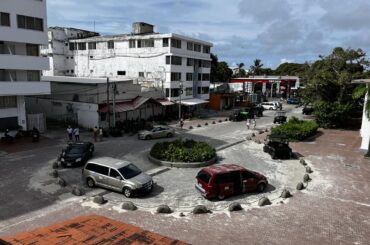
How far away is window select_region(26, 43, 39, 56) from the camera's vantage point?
31.2 metres

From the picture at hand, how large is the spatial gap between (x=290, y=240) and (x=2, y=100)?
28.4m

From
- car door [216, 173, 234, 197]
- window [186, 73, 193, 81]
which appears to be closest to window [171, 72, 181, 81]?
window [186, 73, 193, 81]

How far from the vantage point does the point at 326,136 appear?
34969 millimetres

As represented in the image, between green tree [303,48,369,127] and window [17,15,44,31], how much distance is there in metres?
32.8

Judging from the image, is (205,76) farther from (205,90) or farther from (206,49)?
(206,49)

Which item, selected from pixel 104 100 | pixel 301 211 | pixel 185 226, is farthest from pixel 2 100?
pixel 301 211

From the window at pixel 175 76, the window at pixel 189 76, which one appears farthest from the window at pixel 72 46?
the window at pixel 189 76

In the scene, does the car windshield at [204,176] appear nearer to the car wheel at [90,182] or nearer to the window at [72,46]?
the car wheel at [90,182]

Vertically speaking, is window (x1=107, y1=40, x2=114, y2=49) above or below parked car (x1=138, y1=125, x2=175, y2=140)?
above

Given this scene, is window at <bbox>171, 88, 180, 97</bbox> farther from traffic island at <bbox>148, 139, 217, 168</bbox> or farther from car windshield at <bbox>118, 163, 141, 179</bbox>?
car windshield at <bbox>118, 163, 141, 179</bbox>

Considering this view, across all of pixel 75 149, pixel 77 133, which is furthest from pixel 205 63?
pixel 75 149

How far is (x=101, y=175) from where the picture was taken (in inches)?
698

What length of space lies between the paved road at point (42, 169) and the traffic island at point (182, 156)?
849 millimetres

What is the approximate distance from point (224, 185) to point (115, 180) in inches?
229
